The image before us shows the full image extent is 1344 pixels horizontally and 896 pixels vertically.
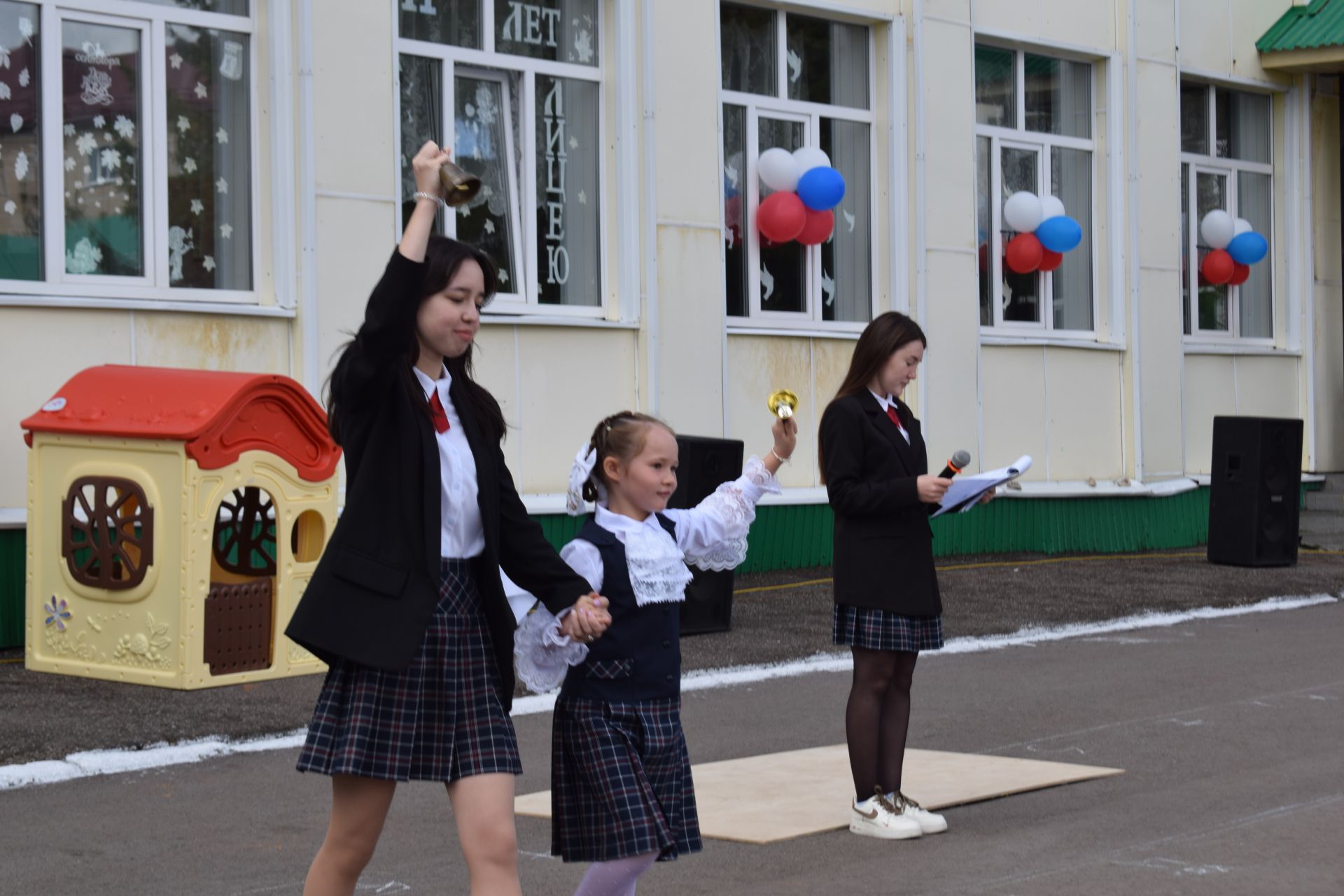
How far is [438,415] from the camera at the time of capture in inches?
166

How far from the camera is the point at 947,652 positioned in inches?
438

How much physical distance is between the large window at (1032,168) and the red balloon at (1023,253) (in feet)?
0.35

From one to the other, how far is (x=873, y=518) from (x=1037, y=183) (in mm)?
12473

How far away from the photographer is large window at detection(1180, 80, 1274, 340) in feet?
66.4

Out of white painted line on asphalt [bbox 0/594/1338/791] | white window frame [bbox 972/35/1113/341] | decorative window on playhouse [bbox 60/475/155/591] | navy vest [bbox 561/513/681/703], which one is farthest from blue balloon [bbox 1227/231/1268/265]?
navy vest [bbox 561/513/681/703]

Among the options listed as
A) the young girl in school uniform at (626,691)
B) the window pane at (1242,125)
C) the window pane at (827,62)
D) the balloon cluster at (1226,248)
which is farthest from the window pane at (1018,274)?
the young girl in school uniform at (626,691)

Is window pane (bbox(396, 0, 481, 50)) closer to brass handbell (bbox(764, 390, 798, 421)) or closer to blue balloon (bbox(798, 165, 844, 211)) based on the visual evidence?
blue balloon (bbox(798, 165, 844, 211))

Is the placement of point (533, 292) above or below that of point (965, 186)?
below

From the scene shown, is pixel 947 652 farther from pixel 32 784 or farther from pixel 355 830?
pixel 355 830

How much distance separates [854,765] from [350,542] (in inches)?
109

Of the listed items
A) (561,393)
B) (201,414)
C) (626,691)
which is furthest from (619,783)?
(561,393)

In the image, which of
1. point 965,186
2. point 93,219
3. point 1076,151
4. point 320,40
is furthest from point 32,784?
point 1076,151

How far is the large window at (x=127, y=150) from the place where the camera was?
11.1 metres

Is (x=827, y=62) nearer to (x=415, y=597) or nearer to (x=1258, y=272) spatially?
(x=1258, y=272)
